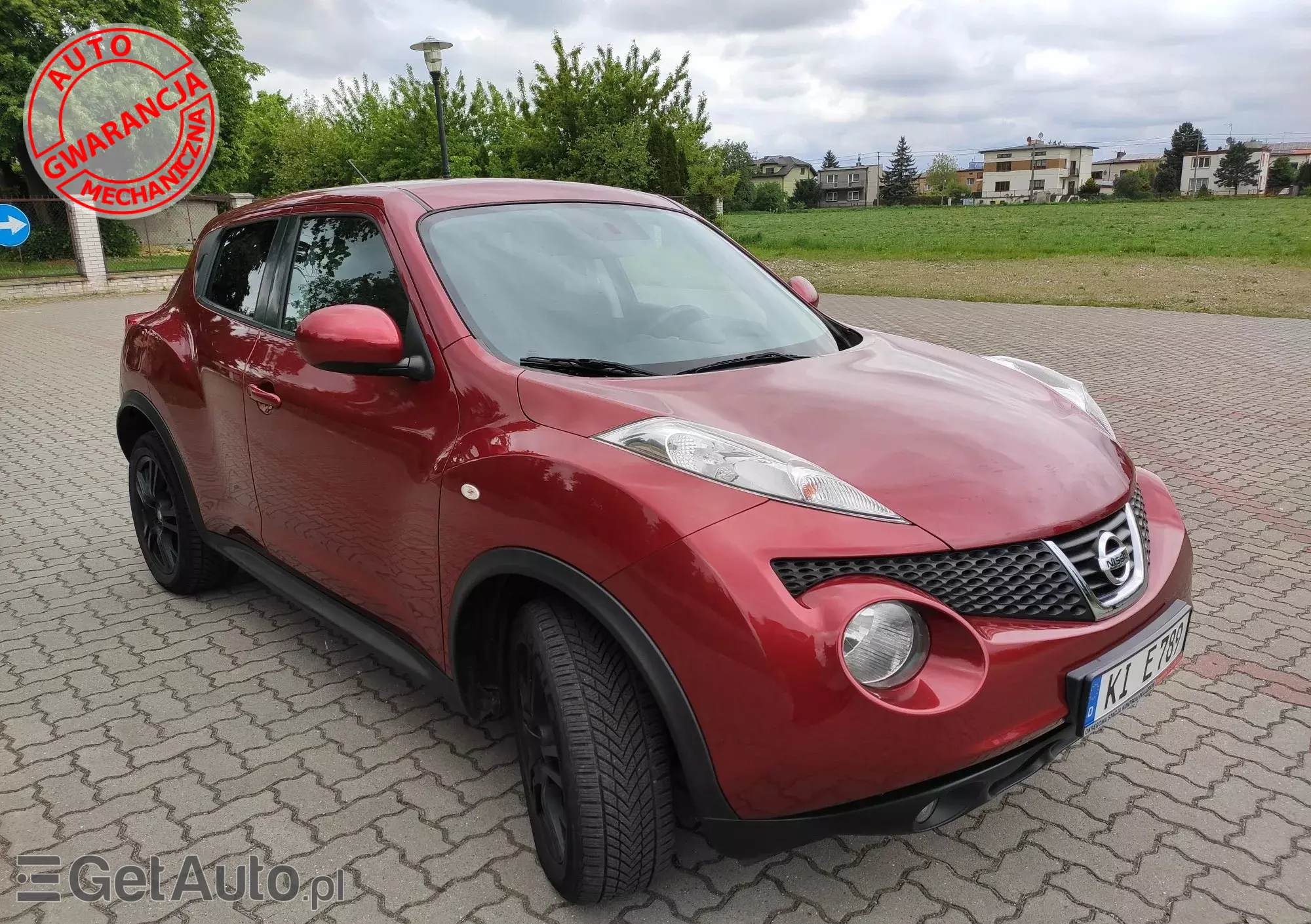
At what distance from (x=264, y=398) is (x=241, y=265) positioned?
75cm

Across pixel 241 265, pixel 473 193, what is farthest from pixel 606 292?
pixel 241 265

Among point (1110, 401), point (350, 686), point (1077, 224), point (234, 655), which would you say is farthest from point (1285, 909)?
point (1077, 224)

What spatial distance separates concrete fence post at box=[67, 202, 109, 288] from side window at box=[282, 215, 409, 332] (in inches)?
899

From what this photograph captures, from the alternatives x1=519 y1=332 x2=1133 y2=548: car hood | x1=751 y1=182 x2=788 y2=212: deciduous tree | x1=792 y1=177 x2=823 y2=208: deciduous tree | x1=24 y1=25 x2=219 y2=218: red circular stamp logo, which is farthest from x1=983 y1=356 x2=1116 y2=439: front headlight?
x1=792 y1=177 x2=823 y2=208: deciduous tree

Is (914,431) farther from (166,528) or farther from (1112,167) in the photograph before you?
(1112,167)

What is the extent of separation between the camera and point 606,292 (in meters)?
2.86

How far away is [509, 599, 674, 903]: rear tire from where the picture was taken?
6.84 ft

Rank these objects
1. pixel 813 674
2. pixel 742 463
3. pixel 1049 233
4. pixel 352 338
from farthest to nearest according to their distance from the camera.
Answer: pixel 1049 233 → pixel 352 338 → pixel 742 463 → pixel 813 674

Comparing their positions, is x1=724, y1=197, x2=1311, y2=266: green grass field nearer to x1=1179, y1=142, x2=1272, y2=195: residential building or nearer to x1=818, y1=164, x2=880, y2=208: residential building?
x1=1179, y1=142, x2=1272, y2=195: residential building

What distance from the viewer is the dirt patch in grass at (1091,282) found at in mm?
16328

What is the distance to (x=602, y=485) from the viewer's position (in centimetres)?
205

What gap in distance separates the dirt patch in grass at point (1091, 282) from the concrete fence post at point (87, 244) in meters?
16.2

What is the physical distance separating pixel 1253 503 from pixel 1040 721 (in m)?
4.38

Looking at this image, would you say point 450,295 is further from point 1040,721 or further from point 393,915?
point 1040,721
